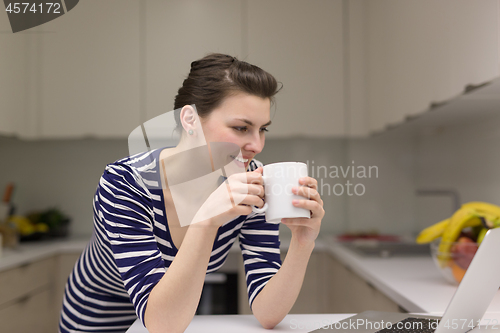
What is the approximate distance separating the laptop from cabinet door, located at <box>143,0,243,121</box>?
1.77 ft

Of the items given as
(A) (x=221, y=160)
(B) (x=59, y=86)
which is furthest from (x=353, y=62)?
(A) (x=221, y=160)

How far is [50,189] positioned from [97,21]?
127 cm

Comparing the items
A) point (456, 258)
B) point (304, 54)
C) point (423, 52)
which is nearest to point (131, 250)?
point (456, 258)

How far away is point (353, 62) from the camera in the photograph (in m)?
2.18

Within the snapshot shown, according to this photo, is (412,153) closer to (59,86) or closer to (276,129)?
(276,129)

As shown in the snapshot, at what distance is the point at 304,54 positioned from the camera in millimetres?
1513

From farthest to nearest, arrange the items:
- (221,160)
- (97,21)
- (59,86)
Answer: (59,86), (97,21), (221,160)

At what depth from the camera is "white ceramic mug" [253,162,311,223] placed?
584mm

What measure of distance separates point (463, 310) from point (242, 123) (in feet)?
1.41

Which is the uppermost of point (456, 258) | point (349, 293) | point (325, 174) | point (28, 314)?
point (325, 174)

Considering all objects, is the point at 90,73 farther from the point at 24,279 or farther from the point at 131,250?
the point at 131,250

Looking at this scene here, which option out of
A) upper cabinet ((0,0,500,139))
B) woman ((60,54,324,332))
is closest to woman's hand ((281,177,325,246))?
woman ((60,54,324,332))

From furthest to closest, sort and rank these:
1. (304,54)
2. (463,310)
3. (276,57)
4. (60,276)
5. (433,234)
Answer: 1. (60,276)
2. (304,54)
3. (276,57)
4. (433,234)
5. (463,310)

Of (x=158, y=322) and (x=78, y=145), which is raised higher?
(x=78, y=145)
